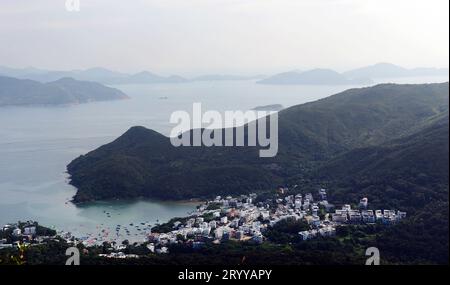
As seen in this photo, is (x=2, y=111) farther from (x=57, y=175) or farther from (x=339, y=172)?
(x=339, y=172)

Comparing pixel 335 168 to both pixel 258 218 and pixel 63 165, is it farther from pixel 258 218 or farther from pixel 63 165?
pixel 63 165

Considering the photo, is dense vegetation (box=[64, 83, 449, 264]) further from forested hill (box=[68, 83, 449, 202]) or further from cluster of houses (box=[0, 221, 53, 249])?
cluster of houses (box=[0, 221, 53, 249])

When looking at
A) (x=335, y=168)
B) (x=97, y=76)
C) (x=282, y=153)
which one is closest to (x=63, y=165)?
(x=282, y=153)

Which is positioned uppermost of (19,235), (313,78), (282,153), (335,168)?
(313,78)

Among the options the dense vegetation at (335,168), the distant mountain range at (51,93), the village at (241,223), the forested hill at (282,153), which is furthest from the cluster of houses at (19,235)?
the distant mountain range at (51,93)

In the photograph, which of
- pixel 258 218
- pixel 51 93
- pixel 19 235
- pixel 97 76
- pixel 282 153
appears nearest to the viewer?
pixel 19 235

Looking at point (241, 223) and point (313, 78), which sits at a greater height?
point (313, 78)

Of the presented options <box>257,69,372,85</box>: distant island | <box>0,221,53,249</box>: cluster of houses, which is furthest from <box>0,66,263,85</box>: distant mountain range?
<box>0,221,53,249</box>: cluster of houses

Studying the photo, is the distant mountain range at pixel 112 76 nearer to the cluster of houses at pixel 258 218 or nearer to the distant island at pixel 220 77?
the distant island at pixel 220 77
